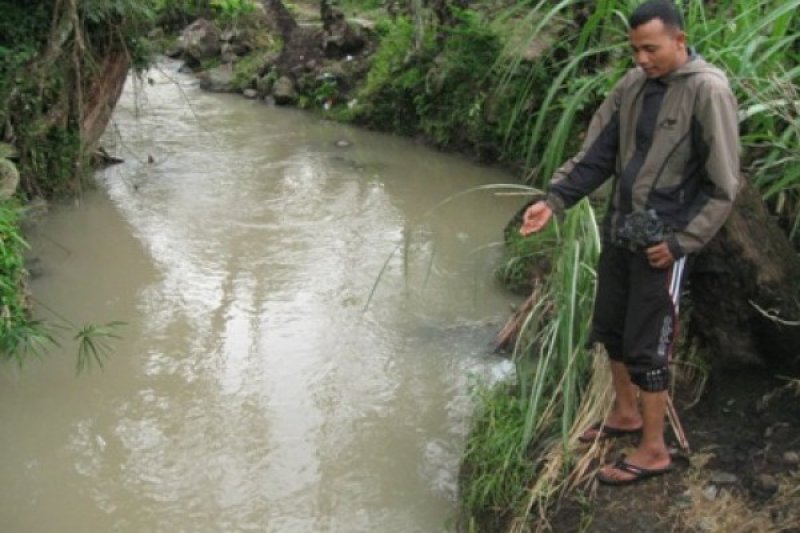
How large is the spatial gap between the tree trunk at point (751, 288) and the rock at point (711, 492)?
558 millimetres

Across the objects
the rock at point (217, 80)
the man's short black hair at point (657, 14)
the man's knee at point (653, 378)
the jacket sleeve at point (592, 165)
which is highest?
the man's short black hair at point (657, 14)

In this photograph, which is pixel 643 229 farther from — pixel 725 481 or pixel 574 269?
pixel 725 481

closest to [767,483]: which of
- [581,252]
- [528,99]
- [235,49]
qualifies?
[581,252]

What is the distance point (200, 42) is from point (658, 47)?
12.8m

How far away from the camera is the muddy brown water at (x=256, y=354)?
146 inches

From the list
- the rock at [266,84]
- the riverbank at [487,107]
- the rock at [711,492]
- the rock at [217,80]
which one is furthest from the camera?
the rock at [217,80]

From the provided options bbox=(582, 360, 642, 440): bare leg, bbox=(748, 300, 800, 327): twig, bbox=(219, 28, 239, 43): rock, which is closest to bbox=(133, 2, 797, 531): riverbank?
bbox=(582, 360, 642, 440): bare leg

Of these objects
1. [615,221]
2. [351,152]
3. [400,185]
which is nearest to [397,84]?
[351,152]

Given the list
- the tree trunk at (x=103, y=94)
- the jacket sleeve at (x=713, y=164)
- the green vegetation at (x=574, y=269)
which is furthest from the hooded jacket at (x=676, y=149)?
the tree trunk at (x=103, y=94)

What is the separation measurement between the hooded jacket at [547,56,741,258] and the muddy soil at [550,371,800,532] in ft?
2.63

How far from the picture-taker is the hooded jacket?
2512mm

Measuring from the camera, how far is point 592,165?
2.86 m

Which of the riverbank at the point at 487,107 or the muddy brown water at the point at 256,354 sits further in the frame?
the muddy brown water at the point at 256,354

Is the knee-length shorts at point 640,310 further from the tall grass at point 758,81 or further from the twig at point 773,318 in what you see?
the tall grass at point 758,81
